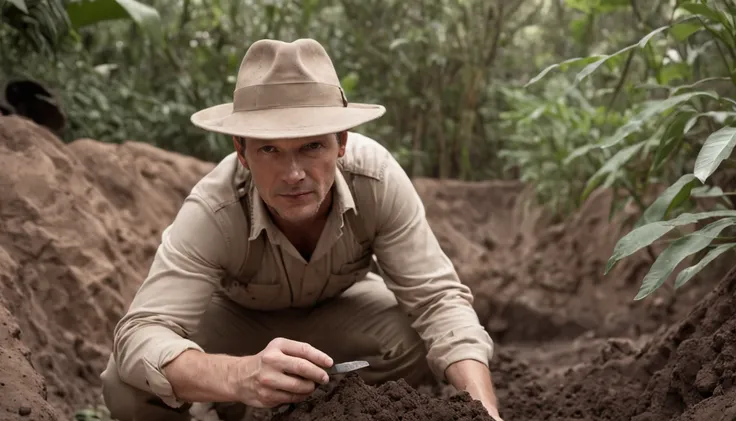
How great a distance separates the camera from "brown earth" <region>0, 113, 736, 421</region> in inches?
93.4

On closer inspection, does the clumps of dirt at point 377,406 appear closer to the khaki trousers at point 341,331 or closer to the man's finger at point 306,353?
the man's finger at point 306,353

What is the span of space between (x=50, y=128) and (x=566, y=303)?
3159mm

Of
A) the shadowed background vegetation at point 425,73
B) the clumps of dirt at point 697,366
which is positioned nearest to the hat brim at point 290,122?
the clumps of dirt at point 697,366

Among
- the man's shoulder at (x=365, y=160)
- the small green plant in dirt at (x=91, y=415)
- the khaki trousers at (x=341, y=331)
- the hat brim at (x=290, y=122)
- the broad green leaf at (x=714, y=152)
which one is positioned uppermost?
the hat brim at (x=290, y=122)

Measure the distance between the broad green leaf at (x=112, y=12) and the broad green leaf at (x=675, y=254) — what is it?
9.30 ft

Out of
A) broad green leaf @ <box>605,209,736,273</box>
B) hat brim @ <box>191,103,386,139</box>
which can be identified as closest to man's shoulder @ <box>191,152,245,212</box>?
hat brim @ <box>191,103,386,139</box>

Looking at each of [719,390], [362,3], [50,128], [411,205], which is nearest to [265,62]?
[411,205]

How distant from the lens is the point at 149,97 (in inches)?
232

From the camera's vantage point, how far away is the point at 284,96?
97.2 inches

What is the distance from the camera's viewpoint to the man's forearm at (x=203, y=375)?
7.45ft

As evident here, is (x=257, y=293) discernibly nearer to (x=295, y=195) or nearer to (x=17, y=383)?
(x=295, y=195)

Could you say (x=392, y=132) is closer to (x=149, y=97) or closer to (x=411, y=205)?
(x=149, y=97)

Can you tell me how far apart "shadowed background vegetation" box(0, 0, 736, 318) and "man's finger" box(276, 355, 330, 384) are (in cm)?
212

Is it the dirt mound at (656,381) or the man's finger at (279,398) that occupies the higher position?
the man's finger at (279,398)
